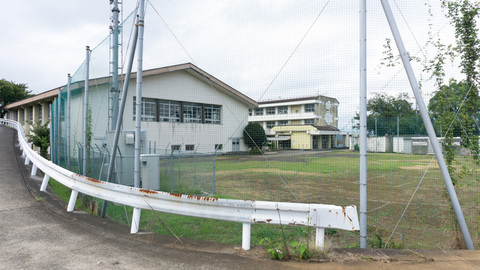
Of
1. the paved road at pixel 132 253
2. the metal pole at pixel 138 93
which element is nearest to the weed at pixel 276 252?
the paved road at pixel 132 253

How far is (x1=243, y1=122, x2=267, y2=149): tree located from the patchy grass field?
0.31 metres

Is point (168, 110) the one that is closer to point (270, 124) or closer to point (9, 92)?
point (270, 124)

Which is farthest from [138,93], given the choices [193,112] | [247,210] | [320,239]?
[320,239]

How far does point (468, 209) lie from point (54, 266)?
8.45m

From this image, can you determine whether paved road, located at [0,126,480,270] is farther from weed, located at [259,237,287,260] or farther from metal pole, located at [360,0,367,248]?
metal pole, located at [360,0,367,248]

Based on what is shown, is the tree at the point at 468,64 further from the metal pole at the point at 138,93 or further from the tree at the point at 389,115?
the metal pole at the point at 138,93

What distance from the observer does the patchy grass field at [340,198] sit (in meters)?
4.96

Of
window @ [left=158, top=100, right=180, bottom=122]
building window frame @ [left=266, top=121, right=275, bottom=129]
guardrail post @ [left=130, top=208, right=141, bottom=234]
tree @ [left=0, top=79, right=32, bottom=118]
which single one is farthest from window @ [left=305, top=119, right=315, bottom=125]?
tree @ [left=0, top=79, right=32, bottom=118]

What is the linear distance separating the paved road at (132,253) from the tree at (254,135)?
2144 millimetres

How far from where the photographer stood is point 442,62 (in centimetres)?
481

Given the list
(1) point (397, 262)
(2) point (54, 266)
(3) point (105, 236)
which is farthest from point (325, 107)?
(2) point (54, 266)

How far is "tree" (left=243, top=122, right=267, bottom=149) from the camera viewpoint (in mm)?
5457

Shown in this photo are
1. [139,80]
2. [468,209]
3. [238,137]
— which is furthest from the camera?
[468,209]

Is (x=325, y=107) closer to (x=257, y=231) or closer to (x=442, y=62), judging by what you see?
(x=442, y=62)
